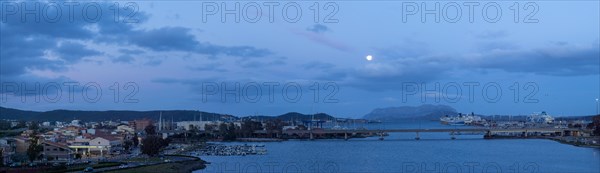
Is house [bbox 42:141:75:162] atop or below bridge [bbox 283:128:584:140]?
atop

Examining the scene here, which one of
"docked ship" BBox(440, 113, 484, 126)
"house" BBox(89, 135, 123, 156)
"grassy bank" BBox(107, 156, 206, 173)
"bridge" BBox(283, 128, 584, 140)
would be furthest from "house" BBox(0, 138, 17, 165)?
"docked ship" BBox(440, 113, 484, 126)

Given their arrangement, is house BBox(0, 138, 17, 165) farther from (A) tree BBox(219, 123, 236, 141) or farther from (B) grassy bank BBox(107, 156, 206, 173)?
(A) tree BBox(219, 123, 236, 141)

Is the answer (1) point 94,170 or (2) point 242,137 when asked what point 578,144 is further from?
(1) point 94,170

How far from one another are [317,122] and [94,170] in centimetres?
4972

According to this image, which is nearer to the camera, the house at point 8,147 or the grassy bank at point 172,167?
the grassy bank at point 172,167

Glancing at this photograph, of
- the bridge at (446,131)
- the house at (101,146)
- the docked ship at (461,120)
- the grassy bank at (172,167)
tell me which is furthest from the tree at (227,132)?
the docked ship at (461,120)

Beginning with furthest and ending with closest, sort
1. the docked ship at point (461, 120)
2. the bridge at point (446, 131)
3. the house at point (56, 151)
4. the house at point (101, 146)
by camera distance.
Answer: the docked ship at point (461, 120)
the bridge at point (446, 131)
the house at point (101, 146)
the house at point (56, 151)

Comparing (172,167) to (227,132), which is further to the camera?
(227,132)

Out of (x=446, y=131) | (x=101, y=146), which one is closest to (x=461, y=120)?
(x=446, y=131)

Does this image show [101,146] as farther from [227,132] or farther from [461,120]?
[461,120]

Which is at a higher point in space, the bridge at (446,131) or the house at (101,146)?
the house at (101,146)

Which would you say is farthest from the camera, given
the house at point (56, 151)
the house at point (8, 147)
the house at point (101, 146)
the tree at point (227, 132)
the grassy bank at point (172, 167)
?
the tree at point (227, 132)

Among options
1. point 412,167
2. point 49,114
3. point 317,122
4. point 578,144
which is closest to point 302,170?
point 412,167

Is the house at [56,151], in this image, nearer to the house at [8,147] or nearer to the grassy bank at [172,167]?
the house at [8,147]
